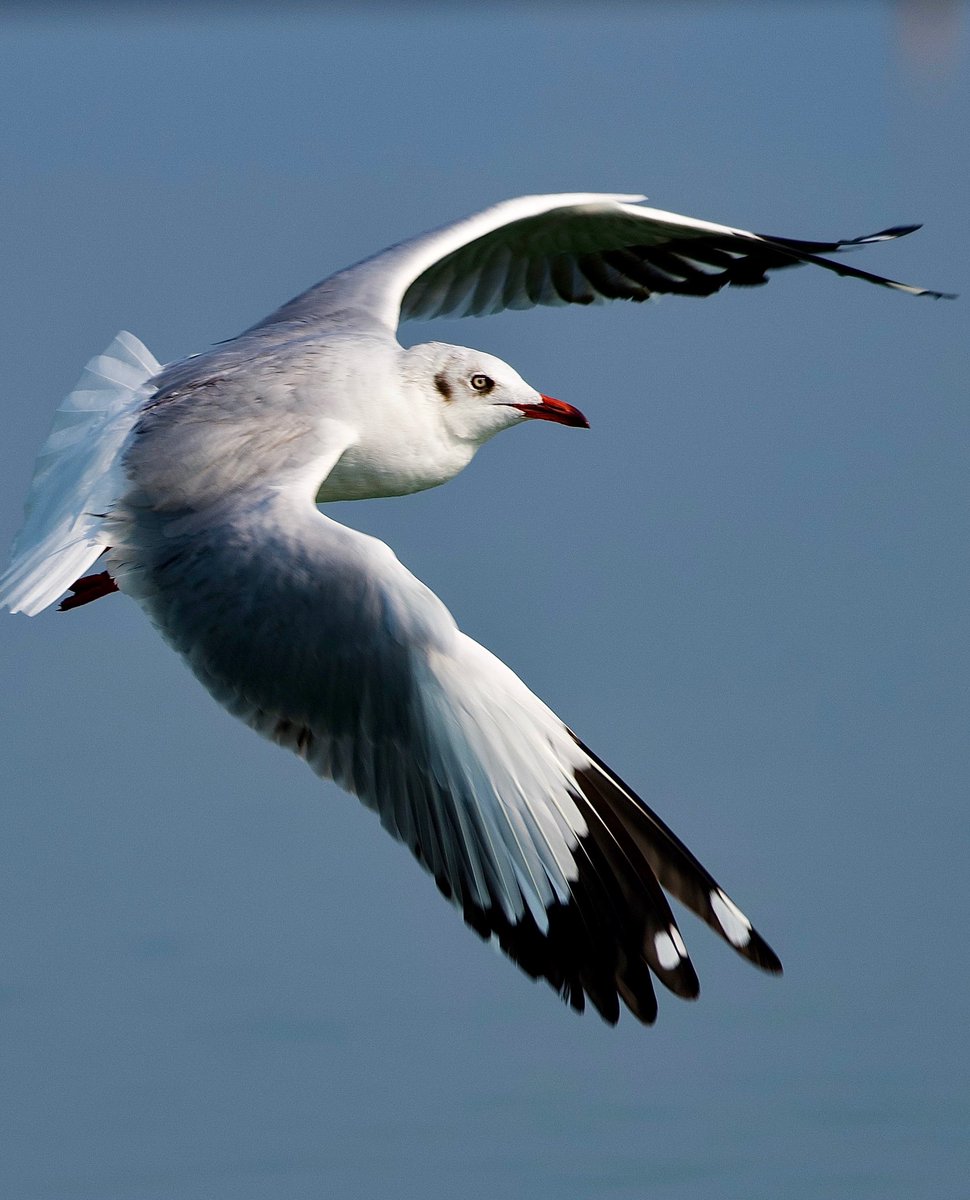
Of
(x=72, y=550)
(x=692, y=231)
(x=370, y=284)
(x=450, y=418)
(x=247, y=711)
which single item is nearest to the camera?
(x=247, y=711)

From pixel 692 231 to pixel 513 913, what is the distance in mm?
2760

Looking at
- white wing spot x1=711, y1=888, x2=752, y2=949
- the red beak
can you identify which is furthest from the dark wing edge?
white wing spot x1=711, y1=888, x2=752, y2=949

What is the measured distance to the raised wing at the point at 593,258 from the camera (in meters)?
5.46

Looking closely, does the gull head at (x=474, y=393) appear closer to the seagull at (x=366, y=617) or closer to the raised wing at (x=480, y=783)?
the seagull at (x=366, y=617)

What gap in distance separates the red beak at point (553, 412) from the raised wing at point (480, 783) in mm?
1276

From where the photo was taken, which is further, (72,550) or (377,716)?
(72,550)

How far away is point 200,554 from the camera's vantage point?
373cm

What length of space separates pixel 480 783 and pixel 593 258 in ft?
9.08

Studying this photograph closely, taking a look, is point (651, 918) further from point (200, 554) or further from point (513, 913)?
point (200, 554)

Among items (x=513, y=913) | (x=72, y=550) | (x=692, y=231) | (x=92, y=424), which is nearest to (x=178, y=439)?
(x=72, y=550)

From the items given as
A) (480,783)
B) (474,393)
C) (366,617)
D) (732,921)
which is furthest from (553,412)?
(732,921)

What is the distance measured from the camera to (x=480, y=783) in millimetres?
3434

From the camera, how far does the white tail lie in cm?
401

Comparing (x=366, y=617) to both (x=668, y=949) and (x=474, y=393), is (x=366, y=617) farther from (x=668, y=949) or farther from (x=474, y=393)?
(x=474, y=393)
